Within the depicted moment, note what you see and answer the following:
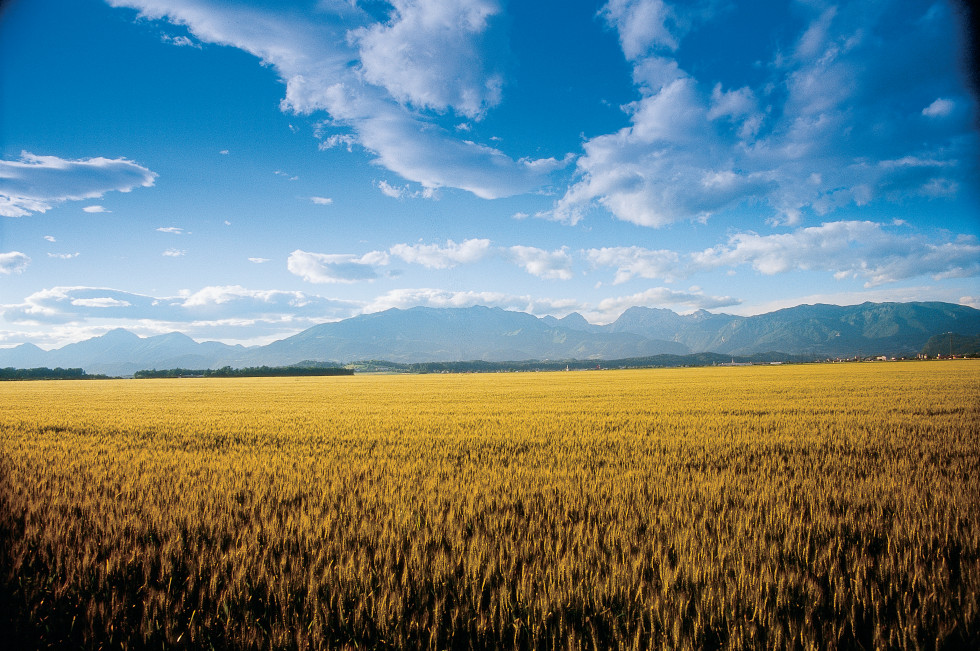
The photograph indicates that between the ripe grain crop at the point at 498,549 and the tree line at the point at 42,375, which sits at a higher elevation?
the ripe grain crop at the point at 498,549

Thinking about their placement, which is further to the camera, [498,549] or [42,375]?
[42,375]

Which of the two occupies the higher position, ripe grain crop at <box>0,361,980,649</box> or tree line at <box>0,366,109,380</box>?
ripe grain crop at <box>0,361,980,649</box>

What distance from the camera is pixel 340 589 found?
10.9 feet

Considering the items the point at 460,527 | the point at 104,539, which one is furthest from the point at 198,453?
the point at 460,527

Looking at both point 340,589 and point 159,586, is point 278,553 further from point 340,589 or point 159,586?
point 340,589

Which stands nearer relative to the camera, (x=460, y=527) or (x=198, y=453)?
(x=460, y=527)

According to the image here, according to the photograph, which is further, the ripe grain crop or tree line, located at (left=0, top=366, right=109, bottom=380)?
tree line, located at (left=0, top=366, right=109, bottom=380)

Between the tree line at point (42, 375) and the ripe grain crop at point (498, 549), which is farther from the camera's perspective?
the tree line at point (42, 375)

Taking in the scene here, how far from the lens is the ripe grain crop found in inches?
111

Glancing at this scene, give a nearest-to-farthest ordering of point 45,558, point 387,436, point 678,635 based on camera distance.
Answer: point 678,635
point 45,558
point 387,436

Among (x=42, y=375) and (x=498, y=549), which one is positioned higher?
(x=498, y=549)

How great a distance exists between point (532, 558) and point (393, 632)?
1546 mm

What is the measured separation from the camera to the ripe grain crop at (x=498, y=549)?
9.29 feet

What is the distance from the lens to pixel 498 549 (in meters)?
4.06
